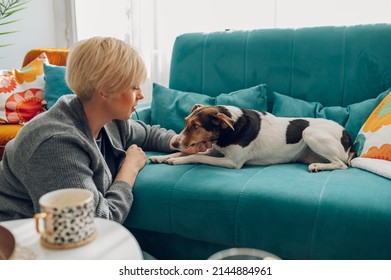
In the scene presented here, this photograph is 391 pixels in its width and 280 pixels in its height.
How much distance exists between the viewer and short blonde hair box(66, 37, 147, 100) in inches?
54.0

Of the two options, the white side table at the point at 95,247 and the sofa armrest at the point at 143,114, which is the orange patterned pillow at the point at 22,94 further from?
the white side table at the point at 95,247

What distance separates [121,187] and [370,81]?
5.17 ft

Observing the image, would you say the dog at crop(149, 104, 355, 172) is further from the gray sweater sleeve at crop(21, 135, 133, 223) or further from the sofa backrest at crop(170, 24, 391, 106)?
the gray sweater sleeve at crop(21, 135, 133, 223)

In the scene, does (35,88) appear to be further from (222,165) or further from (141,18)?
(222,165)

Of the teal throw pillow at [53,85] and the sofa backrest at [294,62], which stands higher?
the sofa backrest at [294,62]

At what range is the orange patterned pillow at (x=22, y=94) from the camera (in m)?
2.99

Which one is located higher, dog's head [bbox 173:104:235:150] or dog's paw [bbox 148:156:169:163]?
dog's head [bbox 173:104:235:150]

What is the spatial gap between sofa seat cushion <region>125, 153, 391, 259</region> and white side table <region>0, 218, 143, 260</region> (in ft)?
2.70

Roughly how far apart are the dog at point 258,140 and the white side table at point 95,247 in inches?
43.4

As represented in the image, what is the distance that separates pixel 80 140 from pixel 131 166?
0.43 meters

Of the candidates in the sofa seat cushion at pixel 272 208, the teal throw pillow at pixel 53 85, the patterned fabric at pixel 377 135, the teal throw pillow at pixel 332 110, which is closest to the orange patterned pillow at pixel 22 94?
the teal throw pillow at pixel 53 85

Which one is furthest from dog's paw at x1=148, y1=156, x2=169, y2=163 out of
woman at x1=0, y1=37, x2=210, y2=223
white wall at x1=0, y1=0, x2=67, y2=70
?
white wall at x1=0, y1=0, x2=67, y2=70
